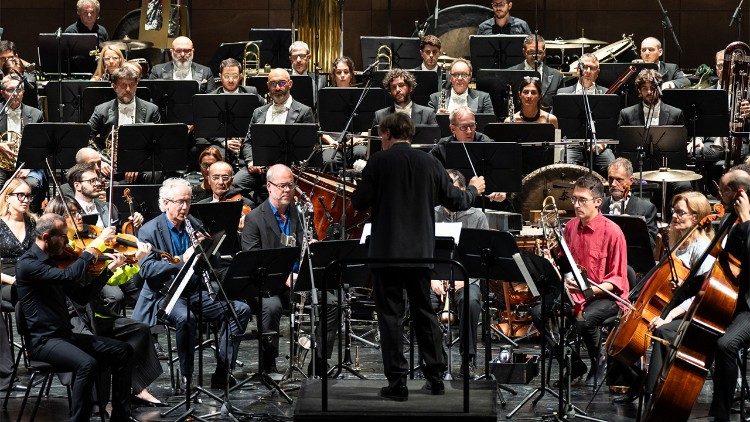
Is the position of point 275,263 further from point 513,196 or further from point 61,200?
point 513,196

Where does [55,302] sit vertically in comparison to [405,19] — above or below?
below

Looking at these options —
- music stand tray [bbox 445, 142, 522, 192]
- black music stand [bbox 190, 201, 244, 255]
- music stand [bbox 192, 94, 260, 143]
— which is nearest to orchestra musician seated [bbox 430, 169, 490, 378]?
music stand tray [bbox 445, 142, 522, 192]

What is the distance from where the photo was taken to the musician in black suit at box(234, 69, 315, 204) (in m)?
11.3

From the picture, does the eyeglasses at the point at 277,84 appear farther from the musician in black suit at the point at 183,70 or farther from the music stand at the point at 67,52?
the music stand at the point at 67,52

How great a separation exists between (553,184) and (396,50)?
10.6ft

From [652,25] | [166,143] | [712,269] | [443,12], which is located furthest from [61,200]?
[652,25]

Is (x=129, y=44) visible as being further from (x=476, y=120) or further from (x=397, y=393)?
(x=397, y=393)

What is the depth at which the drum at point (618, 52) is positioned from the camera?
1387 cm

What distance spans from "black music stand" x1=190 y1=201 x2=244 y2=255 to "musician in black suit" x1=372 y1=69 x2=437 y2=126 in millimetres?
2448

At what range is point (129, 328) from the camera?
7.63m

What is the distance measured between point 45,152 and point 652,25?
325 inches

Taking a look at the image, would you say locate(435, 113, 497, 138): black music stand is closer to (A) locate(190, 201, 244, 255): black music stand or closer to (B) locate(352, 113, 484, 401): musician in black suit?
(A) locate(190, 201, 244, 255): black music stand

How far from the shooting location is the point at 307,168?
10289 mm

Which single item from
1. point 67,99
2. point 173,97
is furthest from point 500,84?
point 67,99
